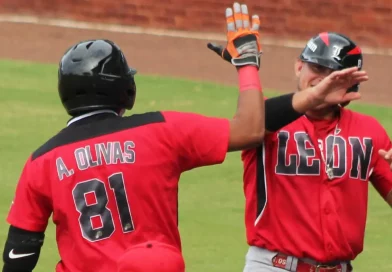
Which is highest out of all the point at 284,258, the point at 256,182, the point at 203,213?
the point at 256,182

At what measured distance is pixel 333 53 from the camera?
18.0 feet

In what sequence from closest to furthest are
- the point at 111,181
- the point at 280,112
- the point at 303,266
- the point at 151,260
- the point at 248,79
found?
the point at 151,260 < the point at 111,181 < the point at 248,79 < the point at 280,112 < the point at 303,266

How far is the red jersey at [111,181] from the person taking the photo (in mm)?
4293

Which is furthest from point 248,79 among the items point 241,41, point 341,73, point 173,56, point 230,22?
point 173,56

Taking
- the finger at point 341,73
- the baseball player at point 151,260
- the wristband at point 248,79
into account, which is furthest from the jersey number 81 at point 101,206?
the finger at point 341,73

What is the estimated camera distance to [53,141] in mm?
4457

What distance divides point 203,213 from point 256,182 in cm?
416

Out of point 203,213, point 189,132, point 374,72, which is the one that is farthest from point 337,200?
point 374,72

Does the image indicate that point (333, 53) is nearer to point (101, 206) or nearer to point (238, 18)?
point (238, 18)

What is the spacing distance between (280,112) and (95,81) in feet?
3.10

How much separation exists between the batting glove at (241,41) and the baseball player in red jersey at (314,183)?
0.72 meters

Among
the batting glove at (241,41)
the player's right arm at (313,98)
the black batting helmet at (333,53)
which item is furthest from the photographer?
the black batting helmet at (333,53)

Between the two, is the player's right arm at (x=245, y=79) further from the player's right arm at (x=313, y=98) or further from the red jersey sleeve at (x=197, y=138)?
the player's right arm at (x=313, y=98)

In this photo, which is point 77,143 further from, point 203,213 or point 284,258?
point 203,213
